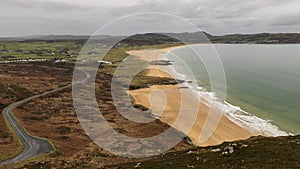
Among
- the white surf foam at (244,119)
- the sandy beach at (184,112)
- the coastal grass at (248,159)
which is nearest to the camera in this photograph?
the coastal grass at (248,159)

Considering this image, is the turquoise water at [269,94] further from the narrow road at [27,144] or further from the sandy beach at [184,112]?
the narrow road at [27,144]

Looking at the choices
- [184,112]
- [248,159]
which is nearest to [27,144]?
[248,159]

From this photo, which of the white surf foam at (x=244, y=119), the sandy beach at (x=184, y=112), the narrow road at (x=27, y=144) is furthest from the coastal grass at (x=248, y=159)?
the white surf foam at (x=244, y=119)

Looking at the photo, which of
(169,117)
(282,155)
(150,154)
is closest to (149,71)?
(169,117)

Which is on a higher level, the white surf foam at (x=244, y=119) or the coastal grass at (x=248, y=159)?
the coastal grass at (x=248, y=159)

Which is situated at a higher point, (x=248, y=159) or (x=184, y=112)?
(x=248, y=159)

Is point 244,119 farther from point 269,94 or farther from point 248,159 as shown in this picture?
point 248,159

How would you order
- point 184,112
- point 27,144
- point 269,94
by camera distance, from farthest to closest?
point 269,94
point 184,112
point 27,144

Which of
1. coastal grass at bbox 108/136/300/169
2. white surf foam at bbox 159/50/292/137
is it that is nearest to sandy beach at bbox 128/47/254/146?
white surf foam at bbox 159/50/292/137

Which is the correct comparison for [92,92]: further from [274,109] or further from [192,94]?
[274,109]

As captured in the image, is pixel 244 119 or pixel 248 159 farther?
pixel 244 119
